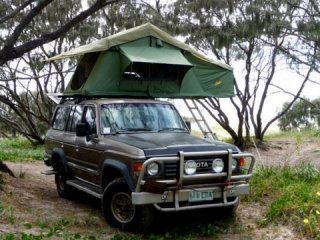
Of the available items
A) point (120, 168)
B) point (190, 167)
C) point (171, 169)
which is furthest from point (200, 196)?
point (120, 168)

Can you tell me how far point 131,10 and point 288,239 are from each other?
18.6 meters

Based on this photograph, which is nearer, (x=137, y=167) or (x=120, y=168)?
(x=137, y=167)

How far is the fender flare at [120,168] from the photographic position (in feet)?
20.5

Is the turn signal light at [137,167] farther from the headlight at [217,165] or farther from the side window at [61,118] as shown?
the side window at [61,118]

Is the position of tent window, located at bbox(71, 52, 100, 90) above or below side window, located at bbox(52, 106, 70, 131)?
above

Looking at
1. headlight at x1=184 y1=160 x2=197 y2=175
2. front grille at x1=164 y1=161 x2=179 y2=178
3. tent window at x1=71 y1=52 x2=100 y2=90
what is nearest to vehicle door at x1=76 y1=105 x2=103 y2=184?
tent window at x1=71 y1=52 x2=100 y2=90

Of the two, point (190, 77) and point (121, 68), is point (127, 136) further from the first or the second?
point (190, 77)

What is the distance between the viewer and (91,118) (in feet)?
25.8

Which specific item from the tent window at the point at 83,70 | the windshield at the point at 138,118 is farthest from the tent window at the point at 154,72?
the windshield at the point at 138,118

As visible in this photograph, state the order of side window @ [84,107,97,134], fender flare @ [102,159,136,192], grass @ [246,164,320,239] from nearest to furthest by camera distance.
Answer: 1. fender flare @ [102,159,136,192]
2. grass @ [246,164,320,239]
3. side window @ [84,107,97,134]

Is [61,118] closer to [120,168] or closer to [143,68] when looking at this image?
[143,68]

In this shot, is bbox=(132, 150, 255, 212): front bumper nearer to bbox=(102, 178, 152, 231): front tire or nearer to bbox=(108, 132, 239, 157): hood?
bbox=(108, 132, 239, 157): hood

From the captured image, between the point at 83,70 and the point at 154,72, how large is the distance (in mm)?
1479

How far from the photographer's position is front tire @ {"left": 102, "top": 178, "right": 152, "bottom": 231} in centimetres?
632
